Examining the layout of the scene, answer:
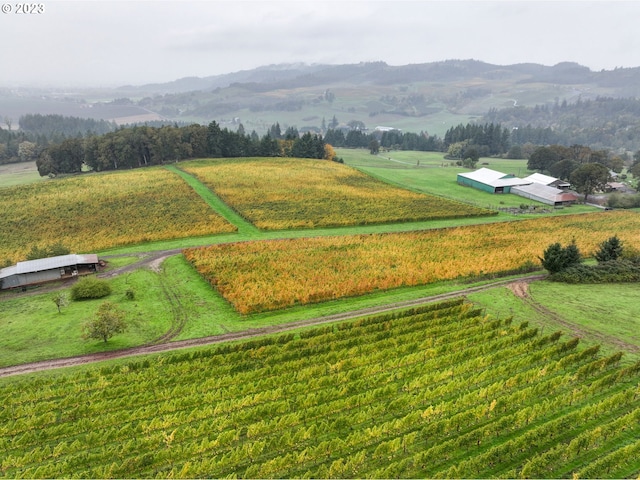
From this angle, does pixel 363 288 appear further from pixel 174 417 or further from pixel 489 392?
pixel 174 417

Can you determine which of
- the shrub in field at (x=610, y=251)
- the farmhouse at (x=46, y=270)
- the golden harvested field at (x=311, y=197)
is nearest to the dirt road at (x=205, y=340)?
the shrub in field at (x=610, y=251)

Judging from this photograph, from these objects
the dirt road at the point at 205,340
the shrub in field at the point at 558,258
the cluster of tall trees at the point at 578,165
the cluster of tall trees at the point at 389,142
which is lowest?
the dirt road at the point at 205,340

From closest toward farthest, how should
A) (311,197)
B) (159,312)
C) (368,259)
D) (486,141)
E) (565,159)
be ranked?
(159,312)
(368,259)
(311,197)
(565,159)
(486,141)

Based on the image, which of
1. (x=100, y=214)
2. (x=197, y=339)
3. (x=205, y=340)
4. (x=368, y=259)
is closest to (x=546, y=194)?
(x=368, y=259)

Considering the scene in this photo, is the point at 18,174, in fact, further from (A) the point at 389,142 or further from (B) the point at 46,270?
(A) the point at 389,142

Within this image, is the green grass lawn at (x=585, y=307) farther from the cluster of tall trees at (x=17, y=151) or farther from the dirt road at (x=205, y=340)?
the cluster of tall trees at (x=17, y=151)

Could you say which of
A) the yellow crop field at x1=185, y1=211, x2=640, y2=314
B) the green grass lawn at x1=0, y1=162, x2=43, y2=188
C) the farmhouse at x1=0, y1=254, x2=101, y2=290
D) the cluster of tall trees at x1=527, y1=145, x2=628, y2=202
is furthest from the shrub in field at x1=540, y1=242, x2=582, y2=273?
the green grass lawn at x1=0, y1=162, x2=43, y2=188

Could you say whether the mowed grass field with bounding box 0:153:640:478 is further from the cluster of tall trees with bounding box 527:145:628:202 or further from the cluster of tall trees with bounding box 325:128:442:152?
the cluster of tall trees with bounding box 325:128:442:152

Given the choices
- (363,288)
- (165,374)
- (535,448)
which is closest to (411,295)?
(363,288)
